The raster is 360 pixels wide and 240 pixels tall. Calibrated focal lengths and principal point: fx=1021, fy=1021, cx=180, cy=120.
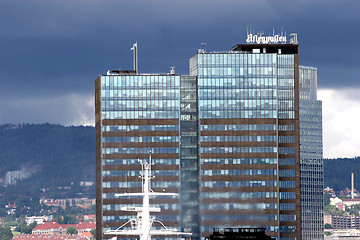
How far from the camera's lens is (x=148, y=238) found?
195 metres

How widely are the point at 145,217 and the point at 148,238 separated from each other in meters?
4.05

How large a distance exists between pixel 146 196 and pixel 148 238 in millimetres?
8029

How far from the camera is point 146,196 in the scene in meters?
196

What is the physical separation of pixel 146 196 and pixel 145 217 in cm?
409

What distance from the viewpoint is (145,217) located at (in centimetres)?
19512
